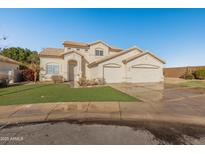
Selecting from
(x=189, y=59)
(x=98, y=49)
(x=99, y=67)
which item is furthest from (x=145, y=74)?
(x=189, y=59)

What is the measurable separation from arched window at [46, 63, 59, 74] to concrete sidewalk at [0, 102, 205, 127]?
1360 cm

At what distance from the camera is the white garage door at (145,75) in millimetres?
17547

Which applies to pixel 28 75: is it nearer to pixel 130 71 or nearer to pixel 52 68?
pixel 52 68

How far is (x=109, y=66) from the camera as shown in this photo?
16.6 meters

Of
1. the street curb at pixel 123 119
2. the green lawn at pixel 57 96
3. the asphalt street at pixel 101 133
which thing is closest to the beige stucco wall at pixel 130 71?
the green lawn at pixel 57 96

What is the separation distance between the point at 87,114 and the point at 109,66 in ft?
39.5

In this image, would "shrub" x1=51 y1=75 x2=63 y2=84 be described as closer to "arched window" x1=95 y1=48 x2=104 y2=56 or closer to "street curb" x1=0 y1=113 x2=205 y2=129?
"arched window" x1=95 y1=48 x2=104 y2=56

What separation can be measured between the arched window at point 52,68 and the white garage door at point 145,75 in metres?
11.4

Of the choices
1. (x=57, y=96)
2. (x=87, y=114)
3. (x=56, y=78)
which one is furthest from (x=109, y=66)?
(x=87, y=114)

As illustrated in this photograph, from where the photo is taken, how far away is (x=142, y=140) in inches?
125

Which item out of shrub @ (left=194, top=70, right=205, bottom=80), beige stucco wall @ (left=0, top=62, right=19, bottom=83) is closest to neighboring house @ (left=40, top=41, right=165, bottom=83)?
beige stucco wall @ (left=0, top=62, right=19, bottom=83)

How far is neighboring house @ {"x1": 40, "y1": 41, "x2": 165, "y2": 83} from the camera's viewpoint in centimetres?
1672

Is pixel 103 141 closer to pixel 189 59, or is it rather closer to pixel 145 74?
pixel 145 74

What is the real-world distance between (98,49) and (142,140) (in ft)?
68.9
